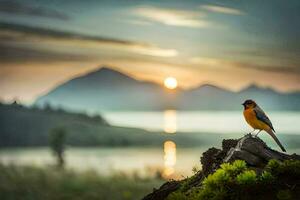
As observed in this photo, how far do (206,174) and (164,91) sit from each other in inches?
64.9

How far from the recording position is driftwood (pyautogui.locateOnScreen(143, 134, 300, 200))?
119 inches

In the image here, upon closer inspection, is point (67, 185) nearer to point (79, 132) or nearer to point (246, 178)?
point (79, 132)

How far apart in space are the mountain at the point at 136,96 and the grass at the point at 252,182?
1.78 metres

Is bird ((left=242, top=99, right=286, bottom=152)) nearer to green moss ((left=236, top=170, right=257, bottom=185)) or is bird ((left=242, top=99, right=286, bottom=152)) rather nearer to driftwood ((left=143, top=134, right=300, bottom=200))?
driftwood ((left=143, top=134, right=300, bottom=200))

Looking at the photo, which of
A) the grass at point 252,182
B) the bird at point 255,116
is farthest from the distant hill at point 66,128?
the grass at point 252,182

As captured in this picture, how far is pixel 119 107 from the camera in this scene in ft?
15.9

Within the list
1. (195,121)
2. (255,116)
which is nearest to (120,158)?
(195,121)

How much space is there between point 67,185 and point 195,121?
105cm

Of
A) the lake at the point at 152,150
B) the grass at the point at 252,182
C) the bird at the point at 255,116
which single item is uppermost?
the lake at the point at 152,150

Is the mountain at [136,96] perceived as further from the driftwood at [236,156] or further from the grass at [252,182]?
the grass at [252,182]

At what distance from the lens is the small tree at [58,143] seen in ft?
15.9

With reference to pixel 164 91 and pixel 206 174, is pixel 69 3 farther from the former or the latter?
pixel 206 174

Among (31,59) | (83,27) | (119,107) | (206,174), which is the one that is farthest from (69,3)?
(206,174)

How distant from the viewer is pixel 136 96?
189 inches
